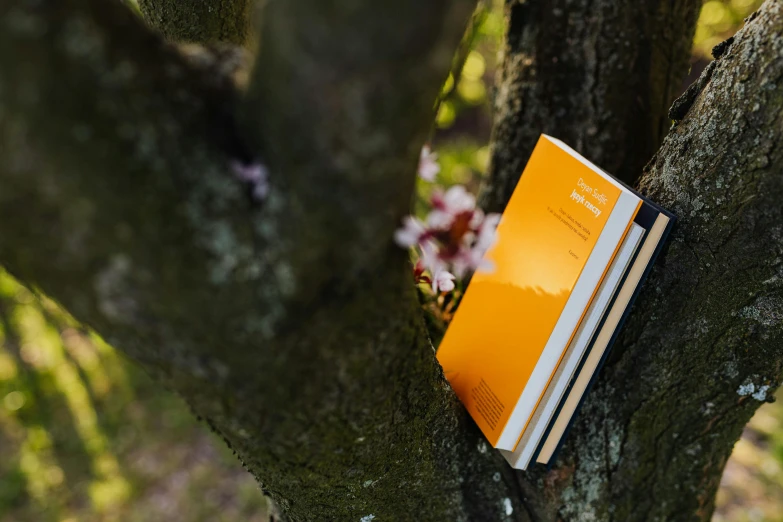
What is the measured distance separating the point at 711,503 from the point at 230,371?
1366mm

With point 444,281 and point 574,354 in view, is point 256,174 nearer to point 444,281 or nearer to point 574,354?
point 444,281

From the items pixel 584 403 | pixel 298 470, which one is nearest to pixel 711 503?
pixel 584 403

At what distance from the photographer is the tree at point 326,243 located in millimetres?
645

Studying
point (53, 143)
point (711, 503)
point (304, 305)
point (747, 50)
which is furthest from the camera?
point (711, 503)

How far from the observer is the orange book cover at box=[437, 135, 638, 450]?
1.06 metres

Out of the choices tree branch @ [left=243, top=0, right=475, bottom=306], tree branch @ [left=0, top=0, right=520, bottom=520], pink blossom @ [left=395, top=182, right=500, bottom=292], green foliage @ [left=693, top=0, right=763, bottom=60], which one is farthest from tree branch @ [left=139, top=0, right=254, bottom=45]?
green foliage @ [left=693, top=0, right=763, bottom=60]

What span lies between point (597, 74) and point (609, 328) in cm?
75

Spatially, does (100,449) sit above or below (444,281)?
above

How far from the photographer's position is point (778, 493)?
3021mm

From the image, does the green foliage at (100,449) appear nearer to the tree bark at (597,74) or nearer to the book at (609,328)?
the book at (609,328)

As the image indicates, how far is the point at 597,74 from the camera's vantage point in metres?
1.47

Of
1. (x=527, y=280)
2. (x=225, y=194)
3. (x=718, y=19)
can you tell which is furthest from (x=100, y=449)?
(x=718, y=19)

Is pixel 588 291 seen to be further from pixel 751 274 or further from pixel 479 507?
pixel 479 507

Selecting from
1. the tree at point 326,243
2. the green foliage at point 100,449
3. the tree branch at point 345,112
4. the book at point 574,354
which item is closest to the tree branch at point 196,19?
the tree at point 326,243
